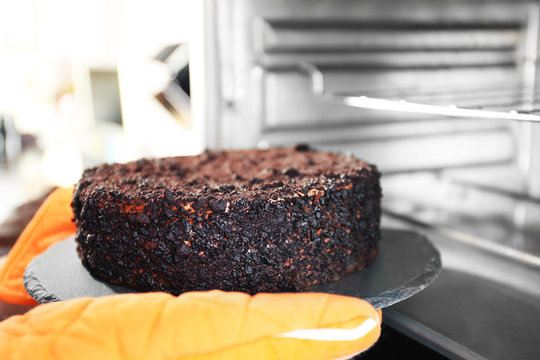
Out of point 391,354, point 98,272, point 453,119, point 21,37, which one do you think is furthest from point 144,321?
point 21,37

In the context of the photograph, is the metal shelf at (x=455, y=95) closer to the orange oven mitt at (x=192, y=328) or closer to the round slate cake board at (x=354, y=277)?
the round slate cake board at (x=354, y=277)

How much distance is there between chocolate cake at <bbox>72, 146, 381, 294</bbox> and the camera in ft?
2.16

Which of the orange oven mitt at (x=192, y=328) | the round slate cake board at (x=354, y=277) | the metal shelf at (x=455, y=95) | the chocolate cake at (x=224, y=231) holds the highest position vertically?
the metal shelf at (x=455, y=95)

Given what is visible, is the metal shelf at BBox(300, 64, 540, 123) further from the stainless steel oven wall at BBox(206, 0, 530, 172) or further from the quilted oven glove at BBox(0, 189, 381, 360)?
the quilted oven glove at BBox(0, 189, 381, 360)

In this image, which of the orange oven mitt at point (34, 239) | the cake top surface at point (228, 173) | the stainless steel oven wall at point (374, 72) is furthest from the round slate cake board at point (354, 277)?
the stainless steel oven wall at point (374, 72)

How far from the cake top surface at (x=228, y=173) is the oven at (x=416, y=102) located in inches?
5.9

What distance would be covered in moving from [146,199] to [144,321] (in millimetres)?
188

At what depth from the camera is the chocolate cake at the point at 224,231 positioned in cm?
66

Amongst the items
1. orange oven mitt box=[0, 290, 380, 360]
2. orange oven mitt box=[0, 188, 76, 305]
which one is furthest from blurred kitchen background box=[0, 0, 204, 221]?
orange oven mitt box=[0, 290, 380, 360]

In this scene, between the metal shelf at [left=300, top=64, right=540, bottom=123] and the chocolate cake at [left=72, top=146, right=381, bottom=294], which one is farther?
the metal shelf at [left=300, top=64, right=540, bottom=123]

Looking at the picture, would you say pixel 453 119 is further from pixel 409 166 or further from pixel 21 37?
pixel 21 37

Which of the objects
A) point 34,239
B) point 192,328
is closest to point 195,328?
point 192,328

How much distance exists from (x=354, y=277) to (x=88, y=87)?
4.49 feet

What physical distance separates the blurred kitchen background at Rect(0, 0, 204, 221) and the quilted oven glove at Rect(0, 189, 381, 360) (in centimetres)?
66
